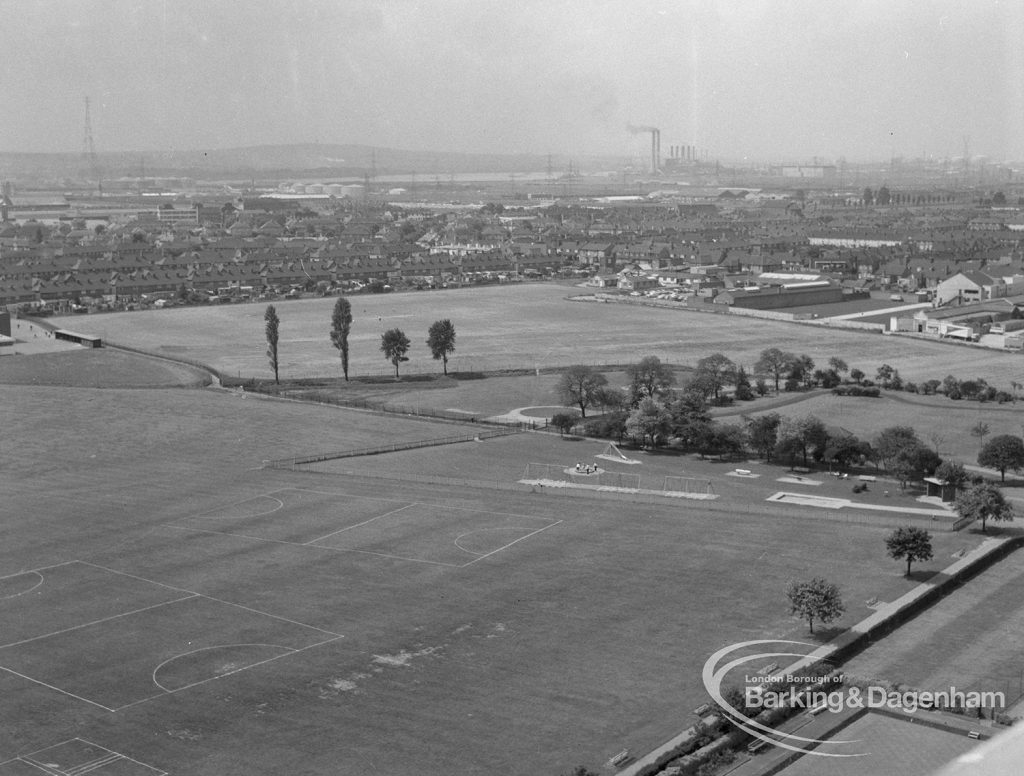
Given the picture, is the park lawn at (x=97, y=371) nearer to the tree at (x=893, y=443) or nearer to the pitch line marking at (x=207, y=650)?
the tree at (x=893, y=443)

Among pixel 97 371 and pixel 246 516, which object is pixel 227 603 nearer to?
pixel 246 516

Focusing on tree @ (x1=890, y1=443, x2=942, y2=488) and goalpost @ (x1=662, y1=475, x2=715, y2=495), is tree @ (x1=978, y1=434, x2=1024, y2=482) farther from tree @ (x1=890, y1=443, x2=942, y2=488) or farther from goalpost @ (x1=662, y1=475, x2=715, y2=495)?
goalpost @ (x1=662, y1=475, x2=715, y2=495)

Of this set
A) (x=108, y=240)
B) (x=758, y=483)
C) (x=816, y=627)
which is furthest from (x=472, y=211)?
(x=816, y=627)

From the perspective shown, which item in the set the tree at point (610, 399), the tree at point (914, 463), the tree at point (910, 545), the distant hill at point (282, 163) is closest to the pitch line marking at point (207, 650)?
the tree at point (910, 545)

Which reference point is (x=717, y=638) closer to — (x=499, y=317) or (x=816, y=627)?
(x=816, y=627)

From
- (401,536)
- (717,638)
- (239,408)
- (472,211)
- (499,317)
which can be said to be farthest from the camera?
(472,211)

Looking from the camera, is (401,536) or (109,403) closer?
(401,536)

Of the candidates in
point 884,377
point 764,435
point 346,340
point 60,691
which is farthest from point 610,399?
point 60,691

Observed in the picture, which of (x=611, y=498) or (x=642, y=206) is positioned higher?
(x=642, y=206)
